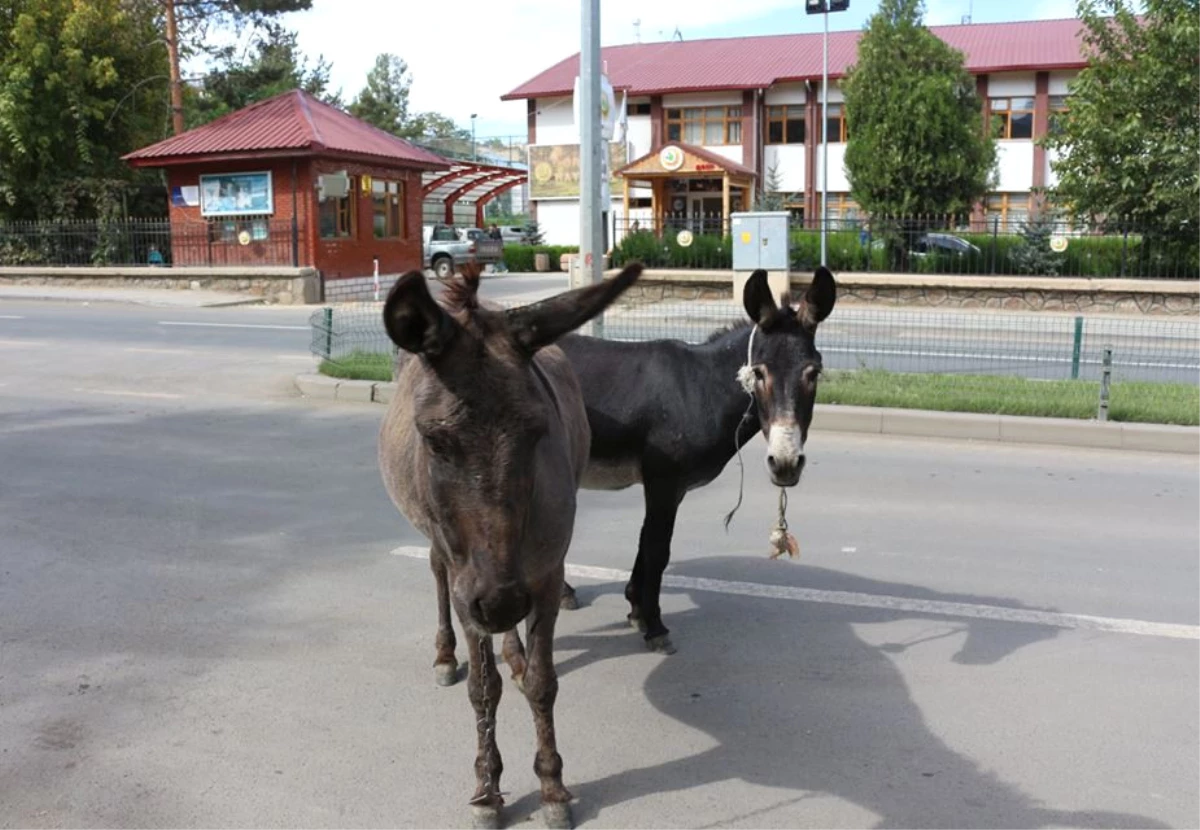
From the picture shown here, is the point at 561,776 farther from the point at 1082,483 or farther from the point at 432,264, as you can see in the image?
the point at 432,264

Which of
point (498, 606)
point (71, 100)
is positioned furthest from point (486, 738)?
point (71, 100)

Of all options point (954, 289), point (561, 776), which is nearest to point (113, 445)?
point (561, 776)

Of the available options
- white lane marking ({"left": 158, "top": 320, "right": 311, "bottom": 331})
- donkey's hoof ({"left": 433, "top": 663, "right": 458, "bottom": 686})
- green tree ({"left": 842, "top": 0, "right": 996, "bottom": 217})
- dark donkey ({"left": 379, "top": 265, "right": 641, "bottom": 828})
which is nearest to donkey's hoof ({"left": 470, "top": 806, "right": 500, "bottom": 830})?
dark donkey ({"left": 379, "top": 265, "right": 641, "bottom": 828})

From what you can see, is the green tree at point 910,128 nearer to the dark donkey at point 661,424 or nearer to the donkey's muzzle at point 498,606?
the dark donkey at point 661,424

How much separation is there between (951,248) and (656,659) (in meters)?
20.7

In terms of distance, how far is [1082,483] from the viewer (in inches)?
331

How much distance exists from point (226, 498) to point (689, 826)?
208 inches

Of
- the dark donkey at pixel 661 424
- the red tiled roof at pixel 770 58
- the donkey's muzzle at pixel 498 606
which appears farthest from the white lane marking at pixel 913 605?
the red tiled roof at pixel 770 58

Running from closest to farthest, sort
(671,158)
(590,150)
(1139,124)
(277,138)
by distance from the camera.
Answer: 1. (590,150)
2. (1139,124)
3. (277,138)
4. (671,158)

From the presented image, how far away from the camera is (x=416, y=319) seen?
274 centimetres

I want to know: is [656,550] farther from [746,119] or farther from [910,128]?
[746,119]

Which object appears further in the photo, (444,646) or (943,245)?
(943,245)

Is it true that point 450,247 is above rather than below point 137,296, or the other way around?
above

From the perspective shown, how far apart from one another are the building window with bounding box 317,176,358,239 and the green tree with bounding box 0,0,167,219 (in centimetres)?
740
